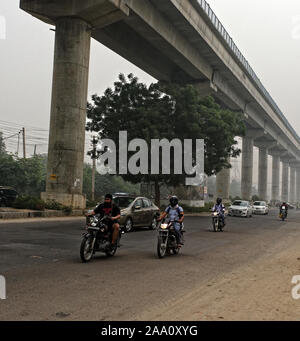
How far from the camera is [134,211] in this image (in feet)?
60.0

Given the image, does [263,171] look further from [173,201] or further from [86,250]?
[86,250]

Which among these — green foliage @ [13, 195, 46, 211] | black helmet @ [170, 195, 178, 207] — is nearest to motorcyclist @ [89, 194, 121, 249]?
black helmet @ [170, 195, 178, 207]

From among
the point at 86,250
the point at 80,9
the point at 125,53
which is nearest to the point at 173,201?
the point at 86,250

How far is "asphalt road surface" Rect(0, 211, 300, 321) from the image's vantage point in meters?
5.69

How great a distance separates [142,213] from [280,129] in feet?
239

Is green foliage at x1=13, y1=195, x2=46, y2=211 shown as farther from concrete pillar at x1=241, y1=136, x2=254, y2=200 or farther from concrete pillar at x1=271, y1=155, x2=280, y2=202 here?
concrete pillar at x1=271, y1=155, x2=280, y2=202

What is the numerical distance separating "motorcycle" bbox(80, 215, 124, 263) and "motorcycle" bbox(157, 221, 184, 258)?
4.13 ft

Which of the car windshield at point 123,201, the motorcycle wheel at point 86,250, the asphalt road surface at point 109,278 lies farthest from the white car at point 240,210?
the motorcycle wheel at point 86,250

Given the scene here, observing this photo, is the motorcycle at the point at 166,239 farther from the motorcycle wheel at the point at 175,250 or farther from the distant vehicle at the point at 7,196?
the distant vehicle at the point at 7,196

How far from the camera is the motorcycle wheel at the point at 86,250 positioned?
9586mm

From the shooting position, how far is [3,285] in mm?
6930

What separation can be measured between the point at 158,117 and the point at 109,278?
26.7m
